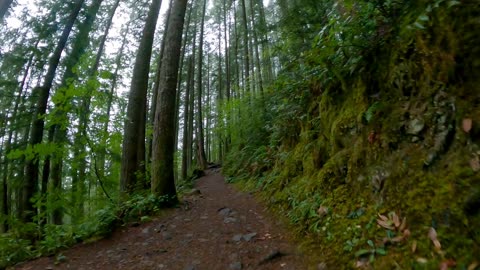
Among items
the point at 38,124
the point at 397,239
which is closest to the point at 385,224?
the point at 397,239

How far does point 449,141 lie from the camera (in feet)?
8.16

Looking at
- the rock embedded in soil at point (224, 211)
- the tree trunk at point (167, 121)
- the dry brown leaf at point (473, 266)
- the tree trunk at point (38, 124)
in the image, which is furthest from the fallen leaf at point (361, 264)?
the tree trunk at point (38, 124)

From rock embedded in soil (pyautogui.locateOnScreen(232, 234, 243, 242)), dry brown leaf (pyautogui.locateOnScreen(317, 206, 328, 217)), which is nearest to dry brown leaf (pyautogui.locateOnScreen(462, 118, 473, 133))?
dry brown leaf (pyautogui.locateOnScreen(317, 206, 328, 217))

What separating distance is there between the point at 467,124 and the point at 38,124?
9.24m

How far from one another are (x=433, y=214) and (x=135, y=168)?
23.0 feet

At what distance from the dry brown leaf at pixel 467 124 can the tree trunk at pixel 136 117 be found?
21.7 feet

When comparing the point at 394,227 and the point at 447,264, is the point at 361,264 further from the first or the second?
the point at 447,264

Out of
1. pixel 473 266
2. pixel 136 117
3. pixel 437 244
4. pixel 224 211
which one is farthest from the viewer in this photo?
pixel 136 117

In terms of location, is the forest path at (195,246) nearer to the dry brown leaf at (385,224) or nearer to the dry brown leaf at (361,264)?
the dry brown leaf at (361,264)

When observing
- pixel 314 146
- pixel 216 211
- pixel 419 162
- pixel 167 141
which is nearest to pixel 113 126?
pixel 167 141

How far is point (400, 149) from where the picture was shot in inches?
118

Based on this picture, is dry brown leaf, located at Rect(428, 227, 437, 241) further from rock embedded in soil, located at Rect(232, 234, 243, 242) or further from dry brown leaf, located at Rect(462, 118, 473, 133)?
rock embedded in soil, located at Rect(232, 234, 243, 242)

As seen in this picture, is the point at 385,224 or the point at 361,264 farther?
the point at 385,224

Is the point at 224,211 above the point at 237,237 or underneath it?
above
